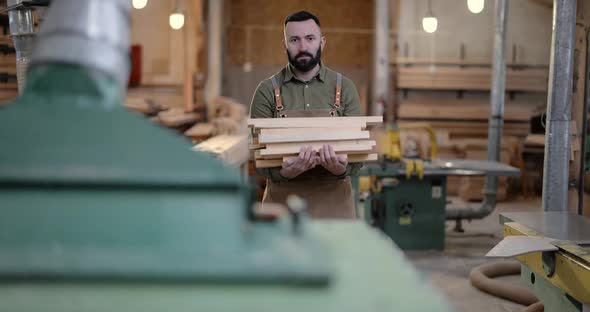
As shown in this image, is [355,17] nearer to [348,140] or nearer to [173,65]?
[173,65]

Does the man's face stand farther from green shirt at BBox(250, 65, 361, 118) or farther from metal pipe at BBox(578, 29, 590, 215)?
metal pipe at BBox(578, 29, 590, 215)

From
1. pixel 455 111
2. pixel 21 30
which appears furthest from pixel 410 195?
pixel 455 111

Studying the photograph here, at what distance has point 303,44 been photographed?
310 centimetres

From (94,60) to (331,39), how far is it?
1119 centimetres

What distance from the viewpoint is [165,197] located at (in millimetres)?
1221

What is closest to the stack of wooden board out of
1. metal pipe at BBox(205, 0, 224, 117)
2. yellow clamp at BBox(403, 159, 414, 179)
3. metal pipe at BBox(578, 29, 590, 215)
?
metal pipe at BBox(578, 29, 590, 215)

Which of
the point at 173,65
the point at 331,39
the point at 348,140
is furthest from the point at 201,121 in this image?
the point at 348,140

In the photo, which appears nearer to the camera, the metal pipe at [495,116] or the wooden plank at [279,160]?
the wooden plank at [279,160]

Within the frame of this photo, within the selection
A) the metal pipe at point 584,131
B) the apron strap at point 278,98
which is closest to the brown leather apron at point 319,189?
the apron strap at point 278,98

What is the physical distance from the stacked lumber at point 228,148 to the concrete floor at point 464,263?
1.68 meters

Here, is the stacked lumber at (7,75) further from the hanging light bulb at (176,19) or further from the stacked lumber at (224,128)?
the hanging light bulb at (176,19)

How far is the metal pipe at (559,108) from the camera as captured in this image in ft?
12.4

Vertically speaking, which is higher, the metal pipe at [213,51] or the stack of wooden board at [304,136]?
the metal pipe at [213,51]

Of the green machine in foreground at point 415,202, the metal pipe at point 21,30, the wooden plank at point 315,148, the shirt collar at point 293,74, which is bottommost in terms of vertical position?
the green machine in foreground at point 415,202
